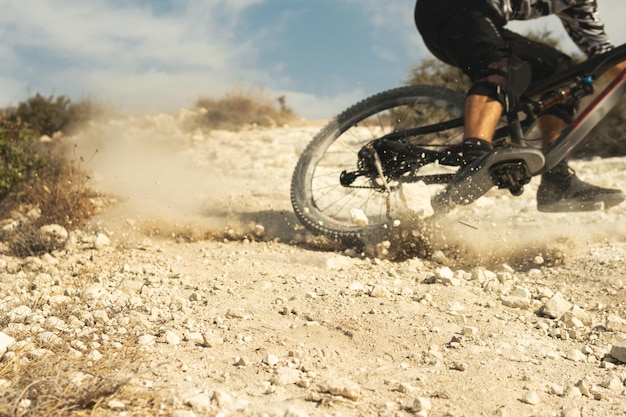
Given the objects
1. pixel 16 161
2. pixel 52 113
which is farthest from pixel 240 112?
pixel 16 161

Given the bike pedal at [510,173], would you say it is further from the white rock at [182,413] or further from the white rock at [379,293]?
the white rock at [182,413]

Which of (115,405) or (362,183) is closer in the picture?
(115,405)

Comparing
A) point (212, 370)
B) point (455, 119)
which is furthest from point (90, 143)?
point (212, 370)

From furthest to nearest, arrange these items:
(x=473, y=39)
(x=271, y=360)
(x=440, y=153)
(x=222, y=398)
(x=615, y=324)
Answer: (x=440, y=153), (x=473, y=39), (x=615, y=324), (x=271, y=360), (x=222, y=398)

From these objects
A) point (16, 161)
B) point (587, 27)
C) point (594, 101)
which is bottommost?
point (16, 161)

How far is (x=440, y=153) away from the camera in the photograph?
409cm

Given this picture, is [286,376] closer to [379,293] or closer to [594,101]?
[379,293]

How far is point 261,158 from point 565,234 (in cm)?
580

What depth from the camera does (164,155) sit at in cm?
1034

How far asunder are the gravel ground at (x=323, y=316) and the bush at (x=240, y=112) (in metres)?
9.45

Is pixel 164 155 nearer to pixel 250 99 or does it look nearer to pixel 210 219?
pixel 210 219

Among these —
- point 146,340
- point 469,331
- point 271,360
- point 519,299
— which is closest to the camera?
point 271,360

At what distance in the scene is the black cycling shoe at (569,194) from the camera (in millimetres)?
4305

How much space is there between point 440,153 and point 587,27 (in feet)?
4.40
